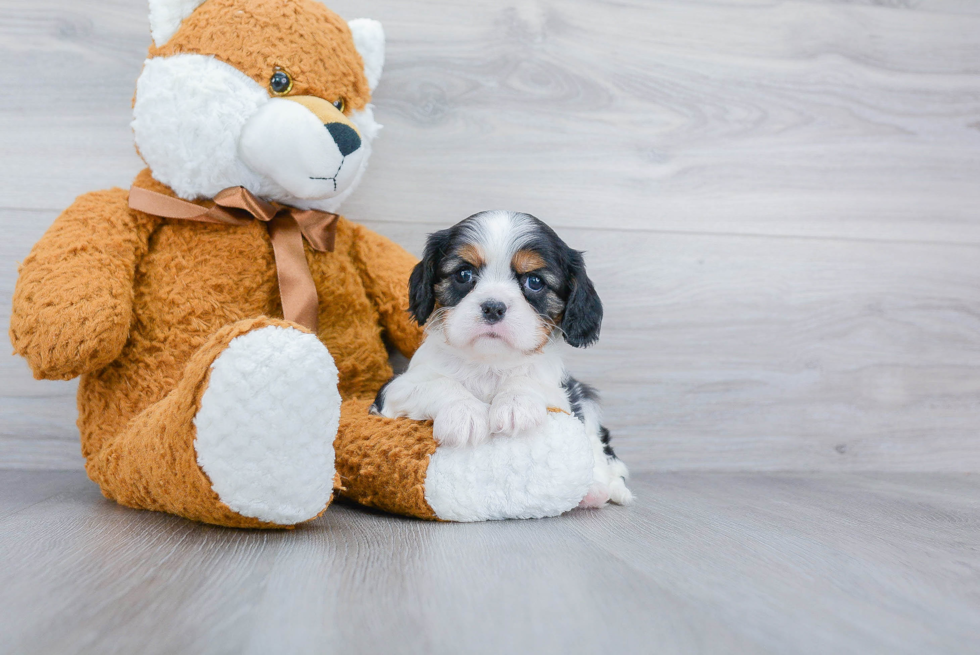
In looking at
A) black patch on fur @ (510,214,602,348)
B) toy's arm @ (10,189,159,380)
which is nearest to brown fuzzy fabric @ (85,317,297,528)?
toy's arm @ (10,189,159,380)

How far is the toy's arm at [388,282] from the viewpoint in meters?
1.72

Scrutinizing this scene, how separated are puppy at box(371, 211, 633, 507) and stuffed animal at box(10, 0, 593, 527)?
0.06 m

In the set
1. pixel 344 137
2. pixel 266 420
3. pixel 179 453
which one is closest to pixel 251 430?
pixel 266 420

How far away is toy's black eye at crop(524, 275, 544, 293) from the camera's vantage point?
1.46 m

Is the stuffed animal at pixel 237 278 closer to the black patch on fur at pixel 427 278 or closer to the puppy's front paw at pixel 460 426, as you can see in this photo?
the puppy's front paw at pixel 460 426

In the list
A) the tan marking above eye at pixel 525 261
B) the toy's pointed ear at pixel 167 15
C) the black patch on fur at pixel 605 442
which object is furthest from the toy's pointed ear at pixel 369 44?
the black patch on fur at pixel 605 442

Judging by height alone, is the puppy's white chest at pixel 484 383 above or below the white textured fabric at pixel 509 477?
above

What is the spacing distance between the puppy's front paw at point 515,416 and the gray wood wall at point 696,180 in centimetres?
62

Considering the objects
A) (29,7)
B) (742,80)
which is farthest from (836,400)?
(29,7)

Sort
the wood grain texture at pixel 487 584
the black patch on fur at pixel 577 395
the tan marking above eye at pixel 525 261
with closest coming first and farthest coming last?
the wood grain texture at pixel 487 584, the tan marking above eye at pixel 525 261, the black patch on fur at pixel 577 395

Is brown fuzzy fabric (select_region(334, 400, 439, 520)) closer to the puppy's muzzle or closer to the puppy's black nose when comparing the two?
the puppy's black nose

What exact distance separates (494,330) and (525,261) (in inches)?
6.8

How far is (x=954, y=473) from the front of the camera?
7.23ft

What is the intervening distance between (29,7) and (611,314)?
172cm
